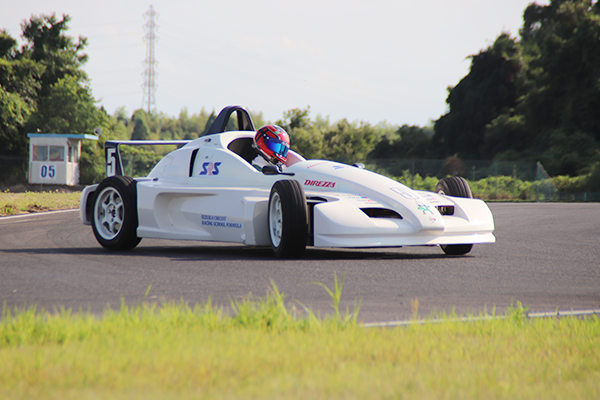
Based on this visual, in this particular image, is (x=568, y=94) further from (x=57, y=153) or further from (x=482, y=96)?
(x=57, y=153)

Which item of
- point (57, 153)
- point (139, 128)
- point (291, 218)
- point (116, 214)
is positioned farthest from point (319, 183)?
point (139, 128)

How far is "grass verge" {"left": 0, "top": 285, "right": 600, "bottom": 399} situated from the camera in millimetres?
2283

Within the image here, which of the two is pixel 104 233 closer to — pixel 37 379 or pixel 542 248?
pixel 542 248

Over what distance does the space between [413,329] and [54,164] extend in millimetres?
34652

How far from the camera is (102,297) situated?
175 inches

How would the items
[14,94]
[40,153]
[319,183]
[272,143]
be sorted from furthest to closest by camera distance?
[14,94]
[40,153]
[272,143]
[319,183]

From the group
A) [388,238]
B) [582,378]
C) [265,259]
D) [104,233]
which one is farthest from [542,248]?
[582,378]

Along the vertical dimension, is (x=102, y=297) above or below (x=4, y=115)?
below

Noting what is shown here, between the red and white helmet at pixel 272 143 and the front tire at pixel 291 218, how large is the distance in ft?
5.66

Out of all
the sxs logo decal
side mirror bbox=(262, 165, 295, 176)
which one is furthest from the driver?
side mirror bbox=(262, 165, 295, 176)

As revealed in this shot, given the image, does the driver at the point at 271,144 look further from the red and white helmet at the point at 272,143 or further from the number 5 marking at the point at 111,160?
the number 5 marking at the point at 111,160

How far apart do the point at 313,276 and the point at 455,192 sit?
10.3ft

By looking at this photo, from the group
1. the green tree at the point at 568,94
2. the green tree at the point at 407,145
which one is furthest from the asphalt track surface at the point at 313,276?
the green tree at the point at 407,145

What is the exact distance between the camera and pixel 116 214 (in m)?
8.35
